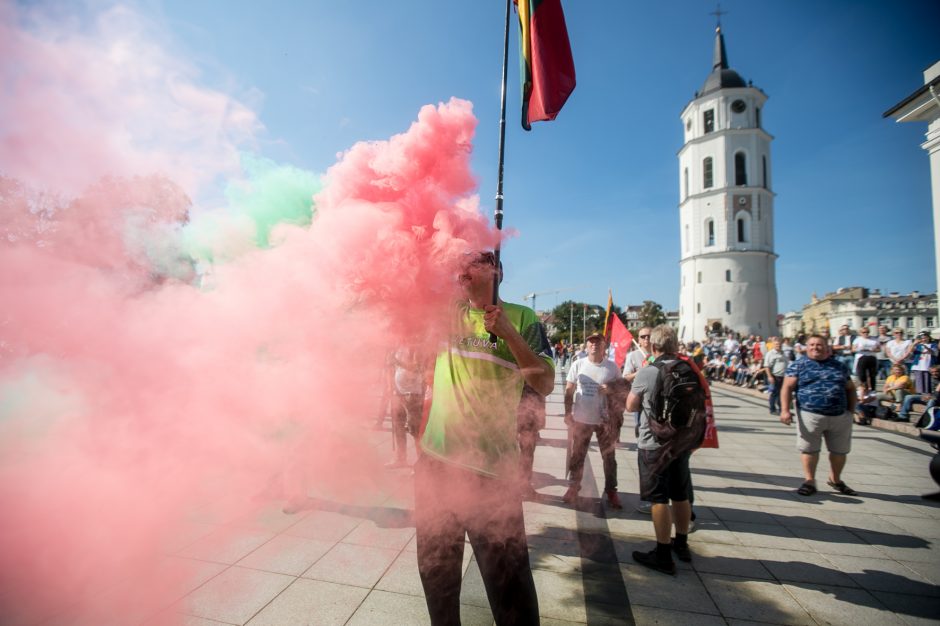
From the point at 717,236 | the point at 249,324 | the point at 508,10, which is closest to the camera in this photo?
the point at 249,324

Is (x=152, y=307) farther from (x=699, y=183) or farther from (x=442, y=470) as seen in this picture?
(x=699, y=183)

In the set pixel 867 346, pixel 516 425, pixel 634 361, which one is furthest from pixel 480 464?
pixel 867 346

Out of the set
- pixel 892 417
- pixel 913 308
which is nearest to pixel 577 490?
pixel 892 417

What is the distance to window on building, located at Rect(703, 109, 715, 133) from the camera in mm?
54050

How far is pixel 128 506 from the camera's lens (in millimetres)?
2281

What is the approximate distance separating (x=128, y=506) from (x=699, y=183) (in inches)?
2455

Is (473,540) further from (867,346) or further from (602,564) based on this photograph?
(867,346)

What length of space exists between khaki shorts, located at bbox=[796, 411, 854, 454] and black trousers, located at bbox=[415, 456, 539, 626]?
192 inches

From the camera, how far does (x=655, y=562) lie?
136 inches

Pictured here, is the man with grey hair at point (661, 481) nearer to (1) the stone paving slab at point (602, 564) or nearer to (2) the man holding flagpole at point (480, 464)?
(1) the stone paving slab at point (602, 564)

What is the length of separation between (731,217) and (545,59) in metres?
58.7

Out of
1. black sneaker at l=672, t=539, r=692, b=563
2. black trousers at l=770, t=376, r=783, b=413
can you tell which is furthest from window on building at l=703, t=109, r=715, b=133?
black sneaker at l=672, t=539, r=692, b=563

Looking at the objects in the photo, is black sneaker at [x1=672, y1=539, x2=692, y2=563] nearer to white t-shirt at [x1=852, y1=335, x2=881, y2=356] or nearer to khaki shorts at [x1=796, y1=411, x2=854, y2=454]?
khaki shorts at [x1=796, y1=411, x2=854, y2=454]

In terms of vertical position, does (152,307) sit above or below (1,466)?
above
